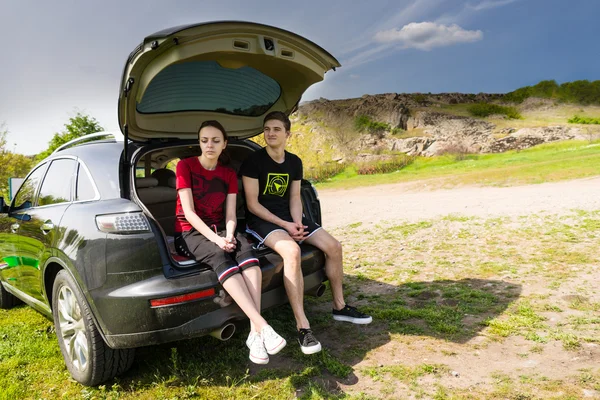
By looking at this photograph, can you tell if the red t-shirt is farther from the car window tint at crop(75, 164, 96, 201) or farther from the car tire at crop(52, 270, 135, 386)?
the car tire at crop(52, 270, 135, 386)

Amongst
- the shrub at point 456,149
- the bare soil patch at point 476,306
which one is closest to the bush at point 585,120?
the shrub at point 456,149

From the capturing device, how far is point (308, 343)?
3131 mm

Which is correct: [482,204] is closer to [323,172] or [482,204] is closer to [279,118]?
[279,118]

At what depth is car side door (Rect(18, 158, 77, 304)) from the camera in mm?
3289

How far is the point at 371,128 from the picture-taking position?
134 ft

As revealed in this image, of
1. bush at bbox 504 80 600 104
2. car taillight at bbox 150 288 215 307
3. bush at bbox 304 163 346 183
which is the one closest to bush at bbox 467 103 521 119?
bush at bbox 504 80 600 104

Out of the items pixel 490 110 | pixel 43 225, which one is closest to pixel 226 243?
pixel 43 225

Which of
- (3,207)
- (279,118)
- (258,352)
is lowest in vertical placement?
(258,352)

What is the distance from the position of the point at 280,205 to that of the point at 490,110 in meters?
47.1

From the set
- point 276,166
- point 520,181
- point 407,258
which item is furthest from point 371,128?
point 276,166

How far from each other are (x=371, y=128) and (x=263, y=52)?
38522mm

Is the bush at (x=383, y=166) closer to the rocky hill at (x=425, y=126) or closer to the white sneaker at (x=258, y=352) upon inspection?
the rocky hill at (x=425, y=126)

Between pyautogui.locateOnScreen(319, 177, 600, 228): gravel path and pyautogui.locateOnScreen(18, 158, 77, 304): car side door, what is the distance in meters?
6.21

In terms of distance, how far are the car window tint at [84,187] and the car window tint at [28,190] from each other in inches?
41.2
